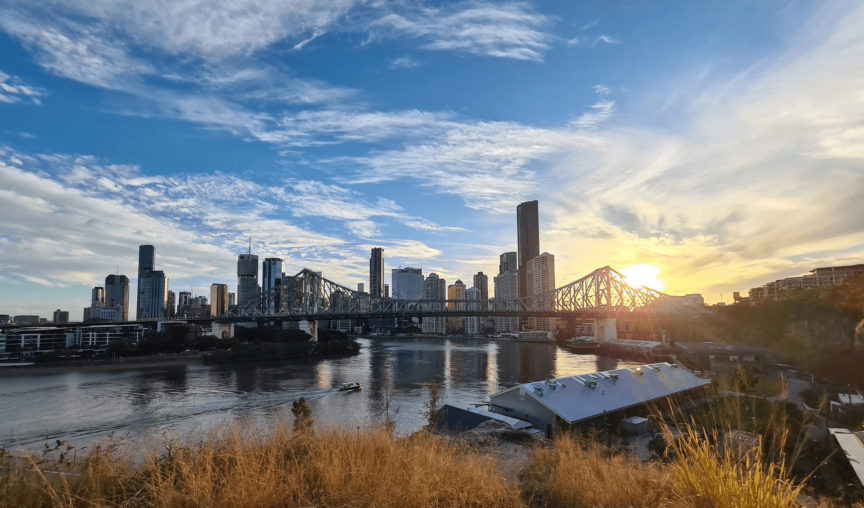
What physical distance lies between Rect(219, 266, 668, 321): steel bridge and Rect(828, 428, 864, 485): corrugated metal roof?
63.0m

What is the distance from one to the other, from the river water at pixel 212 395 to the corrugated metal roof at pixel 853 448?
11813mm

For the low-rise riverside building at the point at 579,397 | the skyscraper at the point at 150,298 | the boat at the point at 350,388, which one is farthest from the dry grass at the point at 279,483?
the skyscraper at the point at 150,298

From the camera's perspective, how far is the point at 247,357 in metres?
59.5

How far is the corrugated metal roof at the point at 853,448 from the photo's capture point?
9.16 metres

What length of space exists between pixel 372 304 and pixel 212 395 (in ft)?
270

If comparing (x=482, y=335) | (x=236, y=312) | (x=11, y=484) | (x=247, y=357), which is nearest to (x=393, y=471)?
(x=11, y=484)

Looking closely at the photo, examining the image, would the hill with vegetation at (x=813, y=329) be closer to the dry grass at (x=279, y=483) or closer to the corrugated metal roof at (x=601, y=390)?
the corrugated metal roof at (x=601, y=390)

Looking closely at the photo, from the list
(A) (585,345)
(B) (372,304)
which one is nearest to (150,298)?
(B) (372,304)

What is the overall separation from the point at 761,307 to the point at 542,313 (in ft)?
102

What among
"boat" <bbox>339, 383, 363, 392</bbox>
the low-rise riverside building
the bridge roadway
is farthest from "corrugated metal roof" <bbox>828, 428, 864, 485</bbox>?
the bridge roadway

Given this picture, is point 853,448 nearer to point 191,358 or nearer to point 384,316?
point 191,358

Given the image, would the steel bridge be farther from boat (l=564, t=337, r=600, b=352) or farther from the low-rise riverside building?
the low-rise riverside building

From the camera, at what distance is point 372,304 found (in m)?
115

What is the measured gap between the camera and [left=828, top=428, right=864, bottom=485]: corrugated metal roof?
9162mm
